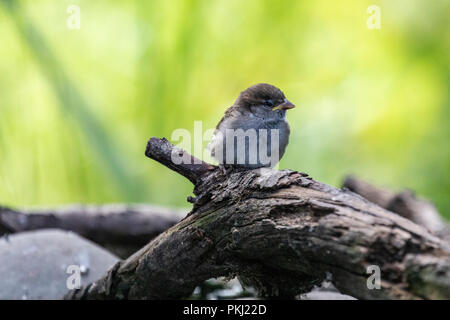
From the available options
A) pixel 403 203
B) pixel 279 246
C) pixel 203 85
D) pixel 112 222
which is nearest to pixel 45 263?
pixel 112 222

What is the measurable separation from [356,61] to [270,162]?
399cm

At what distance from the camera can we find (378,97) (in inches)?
250

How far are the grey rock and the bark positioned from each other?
44 cm

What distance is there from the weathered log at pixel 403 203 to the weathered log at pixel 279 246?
227cm

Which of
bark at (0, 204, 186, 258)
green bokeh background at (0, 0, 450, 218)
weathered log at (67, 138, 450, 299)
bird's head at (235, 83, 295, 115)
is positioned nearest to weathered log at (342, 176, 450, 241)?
green bokeh background at (0, 0, 450, 218)

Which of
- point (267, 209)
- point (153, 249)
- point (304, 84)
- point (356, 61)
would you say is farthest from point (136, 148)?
point (267, 209)

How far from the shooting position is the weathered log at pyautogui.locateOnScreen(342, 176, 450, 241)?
4281 millimetres

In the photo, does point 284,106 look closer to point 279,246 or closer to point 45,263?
point 279,246

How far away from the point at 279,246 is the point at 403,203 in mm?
2810

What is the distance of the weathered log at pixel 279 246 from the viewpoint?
1.57m

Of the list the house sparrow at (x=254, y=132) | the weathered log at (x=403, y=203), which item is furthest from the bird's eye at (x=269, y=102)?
the weathered log at (x=403, y=203)

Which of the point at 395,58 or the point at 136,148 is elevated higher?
the point at 395,58

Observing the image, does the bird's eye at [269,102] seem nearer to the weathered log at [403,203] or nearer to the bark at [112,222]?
the bark at [112,222]

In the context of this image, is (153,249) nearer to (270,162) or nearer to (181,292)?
(181,292)
